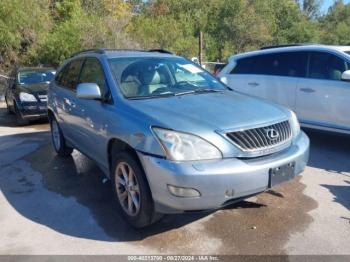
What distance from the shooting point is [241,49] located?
123 feet

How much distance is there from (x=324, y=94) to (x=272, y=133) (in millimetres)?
2927

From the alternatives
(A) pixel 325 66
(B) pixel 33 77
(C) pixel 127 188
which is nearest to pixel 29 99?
(B) pixel 33 77

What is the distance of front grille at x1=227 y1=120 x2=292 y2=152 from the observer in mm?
3194

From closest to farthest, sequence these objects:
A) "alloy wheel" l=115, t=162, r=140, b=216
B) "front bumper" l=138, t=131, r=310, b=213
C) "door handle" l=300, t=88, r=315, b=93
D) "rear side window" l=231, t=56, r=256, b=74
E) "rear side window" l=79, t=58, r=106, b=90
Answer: "front bumper" l=138, t=131, r=310, b=213
"alloy wheel" l=115, t=162, r=140, b=216
"rear side window" l=79, t=58, r=106, b=90
"door handle" l=300, t=88, r=315, b=93
"rear side window" l=231, t=56, r=256, b=74

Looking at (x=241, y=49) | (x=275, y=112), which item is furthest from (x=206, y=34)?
(x=275, y=112)

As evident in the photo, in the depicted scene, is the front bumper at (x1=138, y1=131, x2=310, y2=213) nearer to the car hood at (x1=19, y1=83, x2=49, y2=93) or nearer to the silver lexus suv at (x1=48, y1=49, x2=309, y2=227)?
the silver lexus suv at (x1=48, y1=49, x2=309, y2=227)

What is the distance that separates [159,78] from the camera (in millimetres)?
4332

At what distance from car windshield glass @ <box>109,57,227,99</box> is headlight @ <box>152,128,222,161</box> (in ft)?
3.03

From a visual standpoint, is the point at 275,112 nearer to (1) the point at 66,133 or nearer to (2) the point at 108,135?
(2) the point at 108,135

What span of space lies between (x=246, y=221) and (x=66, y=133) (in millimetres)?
2996

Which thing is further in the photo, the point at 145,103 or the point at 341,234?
the point at 145,103

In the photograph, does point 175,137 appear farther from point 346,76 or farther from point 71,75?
point 346,76

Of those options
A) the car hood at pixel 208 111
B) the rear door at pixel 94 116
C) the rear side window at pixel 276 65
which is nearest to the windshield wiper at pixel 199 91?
the car hood at pixel 208 111

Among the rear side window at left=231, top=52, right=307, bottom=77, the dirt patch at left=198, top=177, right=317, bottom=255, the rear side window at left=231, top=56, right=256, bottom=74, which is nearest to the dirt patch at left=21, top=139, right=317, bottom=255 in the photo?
the dirt patch at left=198, top=177, right=317, bottom=255
